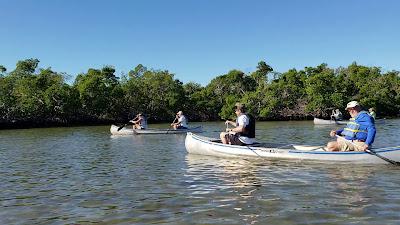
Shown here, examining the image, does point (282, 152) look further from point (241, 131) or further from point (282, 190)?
point (282, 190)

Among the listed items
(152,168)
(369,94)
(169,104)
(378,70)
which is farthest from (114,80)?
(152,168)

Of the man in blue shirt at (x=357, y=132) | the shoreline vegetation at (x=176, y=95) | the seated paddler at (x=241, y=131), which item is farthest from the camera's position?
the shoreline vegetation at (x=176, y=95)

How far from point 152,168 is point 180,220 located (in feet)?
18.7

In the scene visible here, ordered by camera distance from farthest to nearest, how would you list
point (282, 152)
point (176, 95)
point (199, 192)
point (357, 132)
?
point (176, 95) < point (282, 152) < point (357, 132) < point (199, 192)

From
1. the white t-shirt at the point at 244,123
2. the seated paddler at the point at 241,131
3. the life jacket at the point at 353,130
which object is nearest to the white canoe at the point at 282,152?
the white t-shirt at the point at 244,123

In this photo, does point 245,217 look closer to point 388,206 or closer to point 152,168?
point 388,206

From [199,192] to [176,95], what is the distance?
54.2 m

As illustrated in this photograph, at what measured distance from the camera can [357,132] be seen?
469 inches

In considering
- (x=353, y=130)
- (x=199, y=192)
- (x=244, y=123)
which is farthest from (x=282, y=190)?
(x=244, y=123)

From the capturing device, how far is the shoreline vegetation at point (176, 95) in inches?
1939

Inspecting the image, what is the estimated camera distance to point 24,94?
48.9 meters

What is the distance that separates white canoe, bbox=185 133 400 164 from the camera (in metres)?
11.7

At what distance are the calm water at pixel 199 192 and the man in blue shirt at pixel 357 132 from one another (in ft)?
2.16

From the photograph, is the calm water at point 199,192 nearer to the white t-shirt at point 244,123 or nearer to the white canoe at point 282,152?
the white canoe at point 282,152
